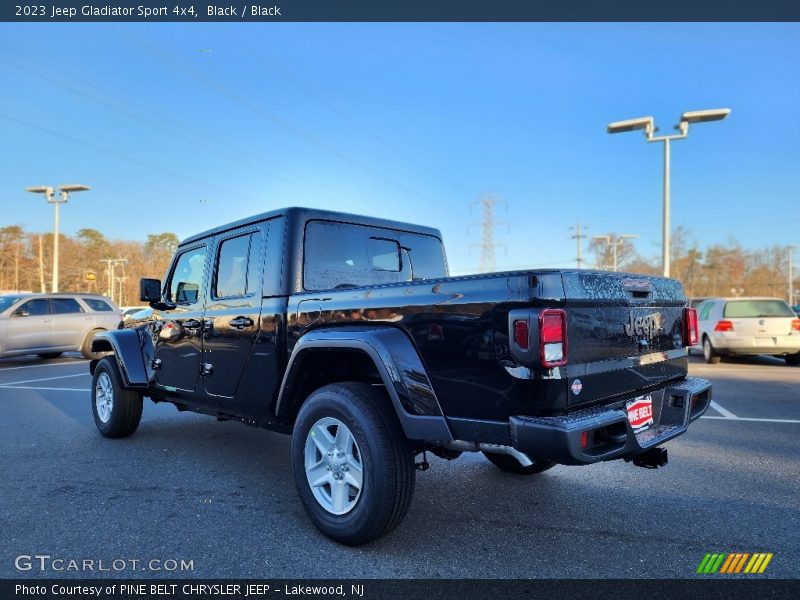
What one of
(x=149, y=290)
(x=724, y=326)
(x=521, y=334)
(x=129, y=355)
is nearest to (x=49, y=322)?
(x=129, y=355)

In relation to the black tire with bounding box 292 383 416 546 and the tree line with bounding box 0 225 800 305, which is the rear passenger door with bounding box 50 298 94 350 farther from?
the tree line with bounding box 0 225 800 305

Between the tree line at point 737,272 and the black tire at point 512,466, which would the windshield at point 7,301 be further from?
the tree line at point 737,272

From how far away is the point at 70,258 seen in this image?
6994cm

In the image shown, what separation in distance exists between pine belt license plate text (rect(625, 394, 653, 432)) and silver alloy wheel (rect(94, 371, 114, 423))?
468 cm

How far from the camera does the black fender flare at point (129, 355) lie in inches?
199

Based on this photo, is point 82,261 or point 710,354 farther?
point 82,261

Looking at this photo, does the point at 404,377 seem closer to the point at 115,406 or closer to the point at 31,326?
the point at 115,406

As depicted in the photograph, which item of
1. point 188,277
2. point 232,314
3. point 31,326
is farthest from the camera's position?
point 31,326

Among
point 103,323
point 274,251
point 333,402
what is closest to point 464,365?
point 333,402

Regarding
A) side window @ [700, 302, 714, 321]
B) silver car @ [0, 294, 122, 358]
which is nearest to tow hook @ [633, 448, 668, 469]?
side window @ [700, 302, 714, 321]

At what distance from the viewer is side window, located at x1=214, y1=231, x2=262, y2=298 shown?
4.02 metres

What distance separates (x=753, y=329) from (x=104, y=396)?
41.1ft

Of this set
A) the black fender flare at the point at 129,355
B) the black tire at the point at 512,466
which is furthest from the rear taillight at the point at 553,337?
the black fender flare at the point at 129,355

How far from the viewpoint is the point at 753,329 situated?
12234 mm
